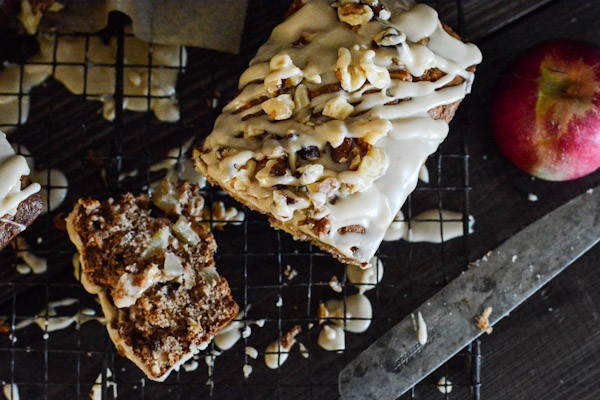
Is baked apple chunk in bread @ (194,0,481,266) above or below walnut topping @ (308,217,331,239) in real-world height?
above

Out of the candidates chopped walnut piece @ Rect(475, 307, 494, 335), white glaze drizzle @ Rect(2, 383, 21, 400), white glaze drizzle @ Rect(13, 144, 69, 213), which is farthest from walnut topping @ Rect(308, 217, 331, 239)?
white glaze drizzle @ Rect(2, 383, 21, 400)

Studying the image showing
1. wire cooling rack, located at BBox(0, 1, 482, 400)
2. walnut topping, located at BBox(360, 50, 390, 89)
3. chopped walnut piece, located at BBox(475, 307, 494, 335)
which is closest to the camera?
walnut topping, located at BBox(360, 50, 390, 89)

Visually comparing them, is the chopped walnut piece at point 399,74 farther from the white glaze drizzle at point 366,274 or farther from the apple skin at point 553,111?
the white glaze drizzle at point 366,274

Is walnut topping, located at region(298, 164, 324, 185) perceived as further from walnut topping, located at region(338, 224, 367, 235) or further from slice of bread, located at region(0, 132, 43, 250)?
slice of bread, located at region(0, 132, 43, 250)

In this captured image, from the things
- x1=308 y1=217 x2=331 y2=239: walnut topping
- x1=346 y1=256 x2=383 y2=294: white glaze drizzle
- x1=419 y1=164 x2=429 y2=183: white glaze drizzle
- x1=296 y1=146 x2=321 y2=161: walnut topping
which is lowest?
x1=346 y1=256 x2=383 y2=294: white glaze drizzle

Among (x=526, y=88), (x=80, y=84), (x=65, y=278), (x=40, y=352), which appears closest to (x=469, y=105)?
(x=526, y=88)

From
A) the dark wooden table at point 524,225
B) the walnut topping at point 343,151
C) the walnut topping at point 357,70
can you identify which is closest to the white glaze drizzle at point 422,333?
the dark wooden table at point 524,225

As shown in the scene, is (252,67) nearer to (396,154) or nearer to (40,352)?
(396,154)
